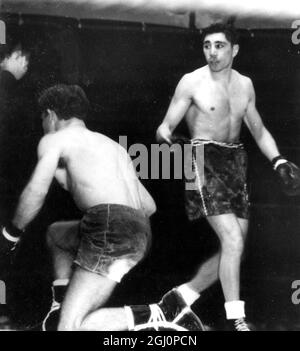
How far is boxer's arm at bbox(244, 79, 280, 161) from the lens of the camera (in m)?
4.55

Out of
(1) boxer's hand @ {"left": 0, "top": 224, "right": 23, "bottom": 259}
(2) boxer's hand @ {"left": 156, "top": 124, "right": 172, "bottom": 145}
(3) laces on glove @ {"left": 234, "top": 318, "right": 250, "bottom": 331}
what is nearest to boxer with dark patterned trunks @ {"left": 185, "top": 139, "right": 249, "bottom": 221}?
(2) boxer's hand @ {"left": 156, "top": 124, "right": 172, "bottom": 145}

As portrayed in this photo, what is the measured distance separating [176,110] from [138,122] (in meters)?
0.28

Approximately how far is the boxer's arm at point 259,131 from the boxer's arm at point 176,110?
437mm

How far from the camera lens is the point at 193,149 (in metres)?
4.52

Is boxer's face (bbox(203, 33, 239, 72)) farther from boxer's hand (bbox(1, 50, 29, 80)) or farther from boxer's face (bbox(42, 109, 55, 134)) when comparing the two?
boxer's hand (bbox(1, 50, 29, 80))

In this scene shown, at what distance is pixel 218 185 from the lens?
14.8ft

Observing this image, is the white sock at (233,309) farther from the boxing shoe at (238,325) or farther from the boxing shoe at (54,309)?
the boxing shoe at (54,309)

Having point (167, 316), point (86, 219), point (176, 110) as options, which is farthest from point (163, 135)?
point (167, 316)

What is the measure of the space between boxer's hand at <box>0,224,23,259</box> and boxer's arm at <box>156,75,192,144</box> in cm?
117

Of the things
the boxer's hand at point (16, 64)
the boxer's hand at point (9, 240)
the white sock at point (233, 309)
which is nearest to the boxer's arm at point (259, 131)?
the white sock at point (233, 309)

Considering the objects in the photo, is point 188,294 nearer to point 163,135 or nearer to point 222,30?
point 163,135

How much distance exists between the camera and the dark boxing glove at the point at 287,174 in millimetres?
4574

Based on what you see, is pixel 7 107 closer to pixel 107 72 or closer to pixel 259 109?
pixel 107 72

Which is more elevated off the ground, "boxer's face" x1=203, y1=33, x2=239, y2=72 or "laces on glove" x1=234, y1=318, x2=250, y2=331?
"boxer's face" x1=203, y1=33, x2=239, y2=72
